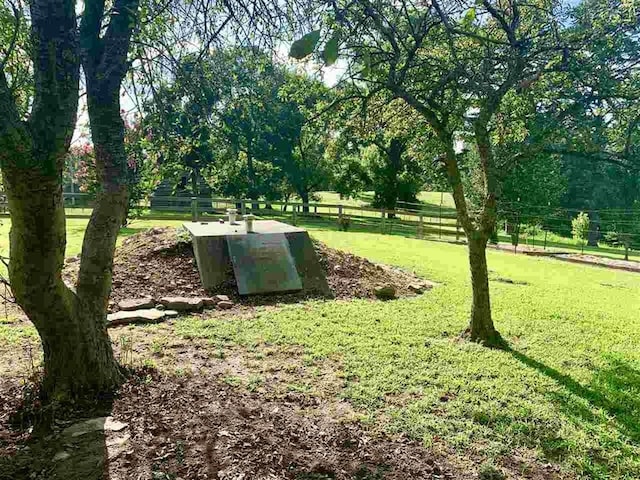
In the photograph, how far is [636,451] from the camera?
287 cm

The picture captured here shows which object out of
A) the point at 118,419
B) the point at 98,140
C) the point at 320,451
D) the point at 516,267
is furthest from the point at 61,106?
the point at 516,267

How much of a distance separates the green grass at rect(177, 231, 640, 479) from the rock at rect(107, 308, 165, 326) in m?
0.45

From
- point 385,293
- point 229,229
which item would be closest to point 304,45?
point 385,293

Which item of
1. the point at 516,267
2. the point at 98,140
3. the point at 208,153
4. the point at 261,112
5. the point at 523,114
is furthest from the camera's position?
the point at 516,267

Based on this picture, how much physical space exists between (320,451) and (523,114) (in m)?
4.41

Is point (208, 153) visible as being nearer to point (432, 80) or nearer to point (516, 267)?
point (432, 80)

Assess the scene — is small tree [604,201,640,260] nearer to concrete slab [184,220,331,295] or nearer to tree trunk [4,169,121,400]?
concrete slab [184,220,331,295]

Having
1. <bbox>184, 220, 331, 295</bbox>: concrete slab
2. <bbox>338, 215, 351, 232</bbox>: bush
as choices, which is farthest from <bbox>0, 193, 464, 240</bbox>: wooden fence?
<bbox>184, 220, 331, 295</bbox>: concrete slab

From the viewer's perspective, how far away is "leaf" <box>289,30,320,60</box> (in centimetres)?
99

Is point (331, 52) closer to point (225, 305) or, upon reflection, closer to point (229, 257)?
point (225, 305)

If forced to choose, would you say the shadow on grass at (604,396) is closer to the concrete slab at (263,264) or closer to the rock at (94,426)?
the rock at (94,426)

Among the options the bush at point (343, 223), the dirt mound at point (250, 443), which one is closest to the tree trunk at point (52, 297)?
the dirt mound at point (250, 443)

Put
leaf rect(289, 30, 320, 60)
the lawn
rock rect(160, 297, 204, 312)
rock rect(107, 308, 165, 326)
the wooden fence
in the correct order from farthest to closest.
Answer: the wooden fence, rock rect(160, 297, 204, 312), rock rect(107, 308, 165, 326), the lawn, leaf rect(289, 30, 320, 60)

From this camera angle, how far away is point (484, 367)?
4.12 meters
